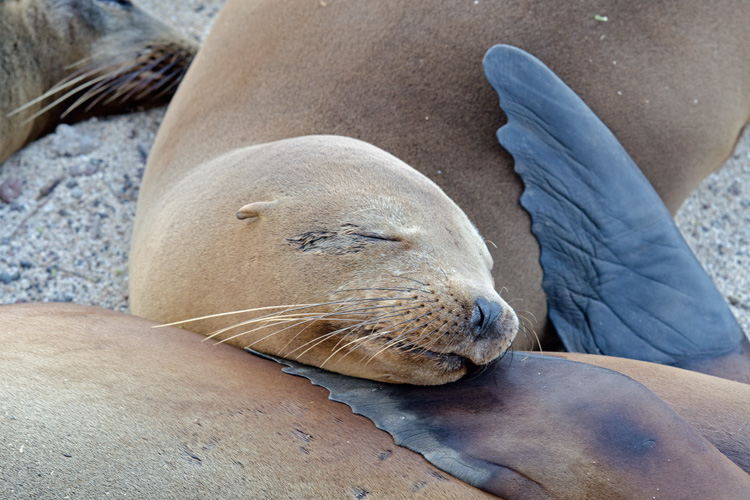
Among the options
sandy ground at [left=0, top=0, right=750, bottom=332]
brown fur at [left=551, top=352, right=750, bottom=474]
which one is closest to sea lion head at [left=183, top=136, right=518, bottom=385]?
brown fur at [left=551, top=352, right=750, bottom=474]

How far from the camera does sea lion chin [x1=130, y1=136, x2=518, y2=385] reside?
1.72 metres

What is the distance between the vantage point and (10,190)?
333 centimetres

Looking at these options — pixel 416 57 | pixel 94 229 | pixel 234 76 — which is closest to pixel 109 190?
pixel 94 229

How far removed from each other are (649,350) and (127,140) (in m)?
2.70

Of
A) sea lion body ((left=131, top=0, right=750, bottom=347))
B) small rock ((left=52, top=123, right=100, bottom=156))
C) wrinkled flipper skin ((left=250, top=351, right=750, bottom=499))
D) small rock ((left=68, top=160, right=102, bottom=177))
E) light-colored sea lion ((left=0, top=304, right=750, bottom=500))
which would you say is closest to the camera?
light-colored sea lion ((left=0, top=304, right=750, bottom=500))

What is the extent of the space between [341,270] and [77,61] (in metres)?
2.70

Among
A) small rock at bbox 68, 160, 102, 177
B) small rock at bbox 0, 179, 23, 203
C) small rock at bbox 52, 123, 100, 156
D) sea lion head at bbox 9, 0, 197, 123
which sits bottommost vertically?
small rock at bbox 0, 179, 23, 203

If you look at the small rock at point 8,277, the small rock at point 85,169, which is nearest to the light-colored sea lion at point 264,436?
the small rock at point 8,277

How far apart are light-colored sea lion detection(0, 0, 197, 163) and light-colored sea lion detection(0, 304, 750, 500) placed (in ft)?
6.54

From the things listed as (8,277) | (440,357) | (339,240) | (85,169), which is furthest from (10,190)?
(440,357)

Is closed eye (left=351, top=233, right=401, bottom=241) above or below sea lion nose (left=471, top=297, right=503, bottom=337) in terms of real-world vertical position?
above

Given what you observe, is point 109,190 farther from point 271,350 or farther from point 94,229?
point 271,350

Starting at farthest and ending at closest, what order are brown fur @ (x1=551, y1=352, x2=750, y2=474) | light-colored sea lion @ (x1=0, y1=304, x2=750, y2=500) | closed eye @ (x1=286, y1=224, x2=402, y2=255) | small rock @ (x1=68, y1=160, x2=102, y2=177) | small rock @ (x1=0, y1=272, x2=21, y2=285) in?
small rock @ (x1=68, y1=160, x2=102, y2=177), small rock @ (x1=0, y1=272, x2=21, y2=285), brown fur @ (x1=551, y1=352, x2=750, y2=474), closed eye @ (x1=286, y1=224, x2=402, y2=255), light-colored sea lion @ (x1=0, y1=304, x2=750, y2=500)

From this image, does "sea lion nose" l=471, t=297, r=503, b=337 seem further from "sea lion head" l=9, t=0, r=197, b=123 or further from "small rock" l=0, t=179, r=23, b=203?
"sea lion head" l=9, t=0, r=197, b=123
